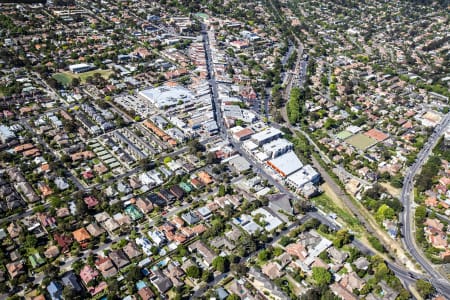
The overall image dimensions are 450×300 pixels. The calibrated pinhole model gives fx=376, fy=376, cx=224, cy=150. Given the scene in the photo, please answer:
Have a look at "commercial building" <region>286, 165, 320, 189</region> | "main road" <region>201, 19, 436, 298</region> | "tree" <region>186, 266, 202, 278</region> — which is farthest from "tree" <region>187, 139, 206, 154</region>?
"tree" <region>186, 266, 202, 278</region>

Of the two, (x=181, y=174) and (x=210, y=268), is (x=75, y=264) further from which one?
(x=181, y=174)

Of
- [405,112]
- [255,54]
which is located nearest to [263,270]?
[405,112]

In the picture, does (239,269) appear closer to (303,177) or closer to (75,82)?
(303,177)

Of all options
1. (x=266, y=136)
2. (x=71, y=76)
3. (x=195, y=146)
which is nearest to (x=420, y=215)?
(x=266, y=136)

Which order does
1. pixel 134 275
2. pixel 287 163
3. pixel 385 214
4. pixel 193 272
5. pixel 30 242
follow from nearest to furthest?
pixel 134 275 < pixel 193 272 < pixel 30 242 < pixel 385 214 < pixel 287 163

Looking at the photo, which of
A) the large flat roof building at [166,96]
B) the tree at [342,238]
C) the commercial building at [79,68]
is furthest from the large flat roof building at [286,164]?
the commercial building at [79,68]
